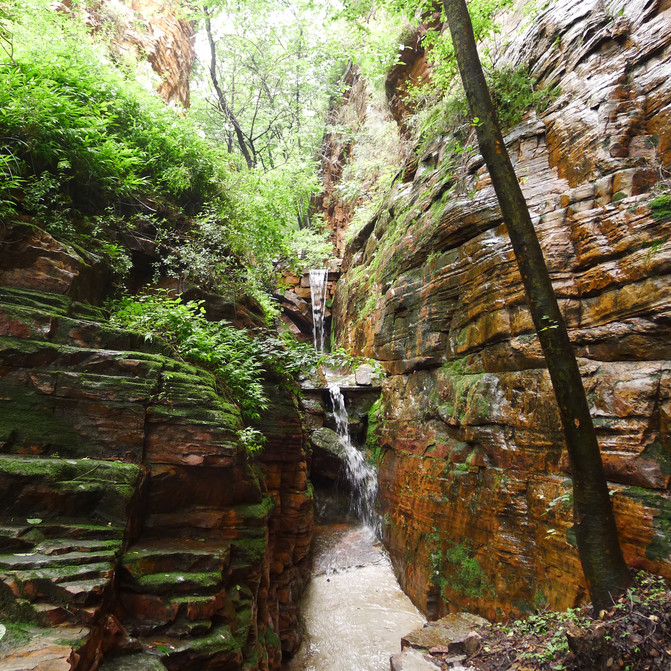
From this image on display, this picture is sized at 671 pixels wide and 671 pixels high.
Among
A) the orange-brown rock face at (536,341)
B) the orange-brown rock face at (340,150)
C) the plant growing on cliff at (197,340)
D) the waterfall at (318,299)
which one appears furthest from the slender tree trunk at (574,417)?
the orange-brown rock face at (340,150)

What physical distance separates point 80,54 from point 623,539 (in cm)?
1247

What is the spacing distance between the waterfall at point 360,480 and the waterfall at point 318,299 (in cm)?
712

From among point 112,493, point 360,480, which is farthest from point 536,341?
point 360,480

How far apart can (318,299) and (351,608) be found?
540 inches

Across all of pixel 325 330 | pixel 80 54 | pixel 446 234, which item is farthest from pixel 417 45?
pixel 325 330

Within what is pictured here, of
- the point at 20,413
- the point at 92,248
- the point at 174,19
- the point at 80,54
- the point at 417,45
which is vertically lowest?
the point at 20,413

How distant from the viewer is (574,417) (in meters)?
4.25

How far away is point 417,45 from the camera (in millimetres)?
13297

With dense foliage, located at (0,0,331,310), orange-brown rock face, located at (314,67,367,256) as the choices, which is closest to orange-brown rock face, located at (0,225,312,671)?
dense foliage, located at (0,0,331,310)

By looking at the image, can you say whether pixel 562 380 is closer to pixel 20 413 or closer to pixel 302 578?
pixel 20 413

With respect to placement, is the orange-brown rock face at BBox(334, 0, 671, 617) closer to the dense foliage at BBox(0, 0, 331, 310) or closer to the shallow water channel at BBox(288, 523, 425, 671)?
the shallow water channel at BBox(288, 523, 425, 671)

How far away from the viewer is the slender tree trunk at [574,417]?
13.9ft

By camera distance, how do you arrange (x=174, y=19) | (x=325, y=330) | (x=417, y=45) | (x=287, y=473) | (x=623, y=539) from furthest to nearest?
(x=325, y=330) < (x=174, y=19) < (x=417, y=45) < (x=287, y=473) < (x=623, y=539)

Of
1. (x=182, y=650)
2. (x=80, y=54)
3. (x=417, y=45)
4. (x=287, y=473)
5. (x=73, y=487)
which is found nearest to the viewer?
(x=182, y=650)
